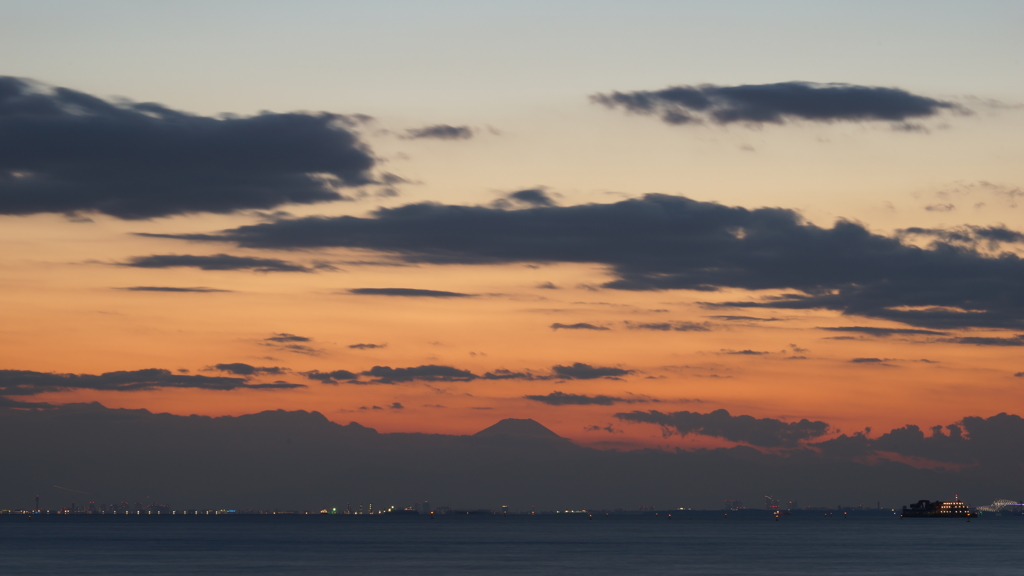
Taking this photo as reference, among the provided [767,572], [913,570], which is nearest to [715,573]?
[767,572]

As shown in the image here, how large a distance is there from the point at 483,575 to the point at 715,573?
38505mm

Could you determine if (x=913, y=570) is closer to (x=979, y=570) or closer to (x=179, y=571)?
(x=979, y=570)

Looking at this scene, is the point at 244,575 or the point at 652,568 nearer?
the point at 244,575

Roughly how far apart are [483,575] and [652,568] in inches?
1342

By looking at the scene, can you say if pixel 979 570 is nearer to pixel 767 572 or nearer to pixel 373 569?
→ pixel 767 572

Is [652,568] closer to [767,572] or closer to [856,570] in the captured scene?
[767,572]

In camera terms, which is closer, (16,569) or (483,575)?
(483,575)

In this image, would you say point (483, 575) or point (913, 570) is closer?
point (483, 575)

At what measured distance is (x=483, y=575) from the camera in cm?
17488

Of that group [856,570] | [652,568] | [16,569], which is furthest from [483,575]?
[16,569]

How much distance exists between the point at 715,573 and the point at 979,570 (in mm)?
46480

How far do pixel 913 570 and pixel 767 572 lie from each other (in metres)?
25.4

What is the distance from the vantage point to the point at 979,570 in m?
187

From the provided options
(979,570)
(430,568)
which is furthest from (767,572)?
(430,568)
